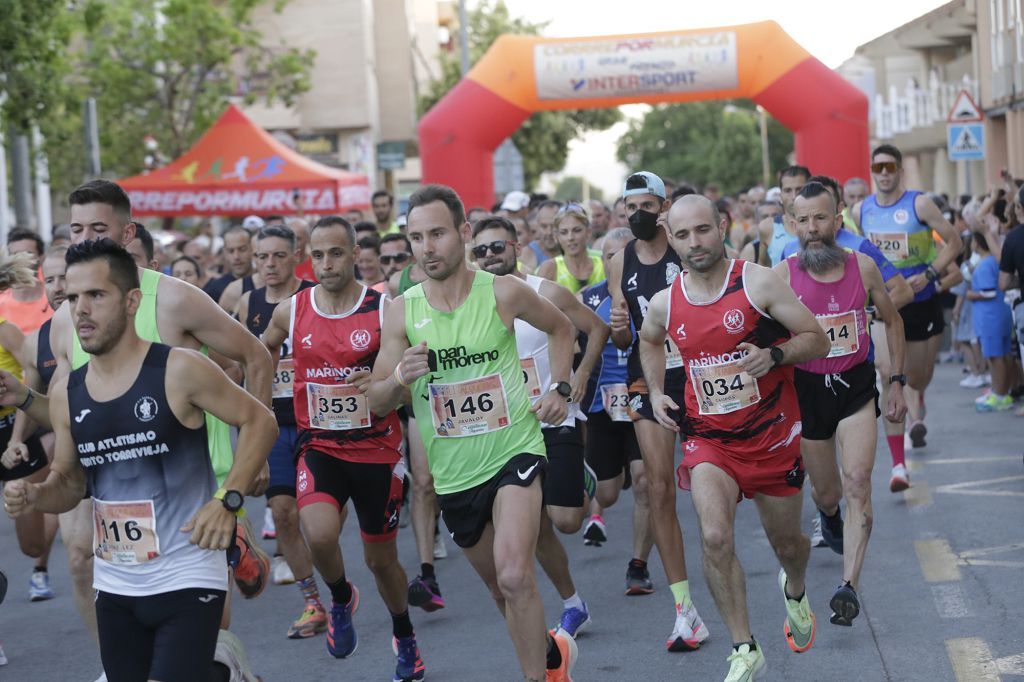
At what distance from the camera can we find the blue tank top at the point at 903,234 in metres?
11.1

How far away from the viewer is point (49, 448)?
9.52 metres

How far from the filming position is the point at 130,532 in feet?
15.1

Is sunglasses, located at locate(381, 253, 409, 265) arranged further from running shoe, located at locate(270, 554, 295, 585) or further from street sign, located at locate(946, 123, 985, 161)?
street sign, located at locate(946, 123, 985, 161)

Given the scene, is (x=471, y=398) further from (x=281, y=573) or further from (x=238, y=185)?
(x=238, y=185)

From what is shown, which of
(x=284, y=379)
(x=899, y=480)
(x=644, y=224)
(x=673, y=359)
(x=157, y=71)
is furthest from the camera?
(x=157, y=71)

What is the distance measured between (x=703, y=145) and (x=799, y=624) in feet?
312

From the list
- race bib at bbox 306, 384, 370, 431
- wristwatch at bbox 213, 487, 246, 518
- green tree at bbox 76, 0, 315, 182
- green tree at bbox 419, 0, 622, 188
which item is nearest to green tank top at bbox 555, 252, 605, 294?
race bib at bbox 306, 384, 370, 431

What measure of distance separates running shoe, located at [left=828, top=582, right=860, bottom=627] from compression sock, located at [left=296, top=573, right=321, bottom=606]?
2719 millimetres

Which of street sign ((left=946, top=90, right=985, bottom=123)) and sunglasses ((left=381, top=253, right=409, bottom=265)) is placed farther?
street sign ((left=946, top=90, right=985, bottom=123))

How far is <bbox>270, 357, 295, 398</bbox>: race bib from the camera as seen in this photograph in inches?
340

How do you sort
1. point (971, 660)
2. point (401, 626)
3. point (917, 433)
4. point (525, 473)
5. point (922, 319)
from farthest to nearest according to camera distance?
point (917, 433) → point (922, 319) → point (401, 626) → point (971, 660) → point (525, 473)

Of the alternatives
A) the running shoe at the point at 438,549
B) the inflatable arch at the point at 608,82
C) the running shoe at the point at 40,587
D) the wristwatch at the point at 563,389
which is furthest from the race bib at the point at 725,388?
the inflatable arch at the point at 608,82

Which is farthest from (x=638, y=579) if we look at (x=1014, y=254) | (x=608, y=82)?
(x=608, y=82)

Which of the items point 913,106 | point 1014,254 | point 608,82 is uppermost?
point 913,106
